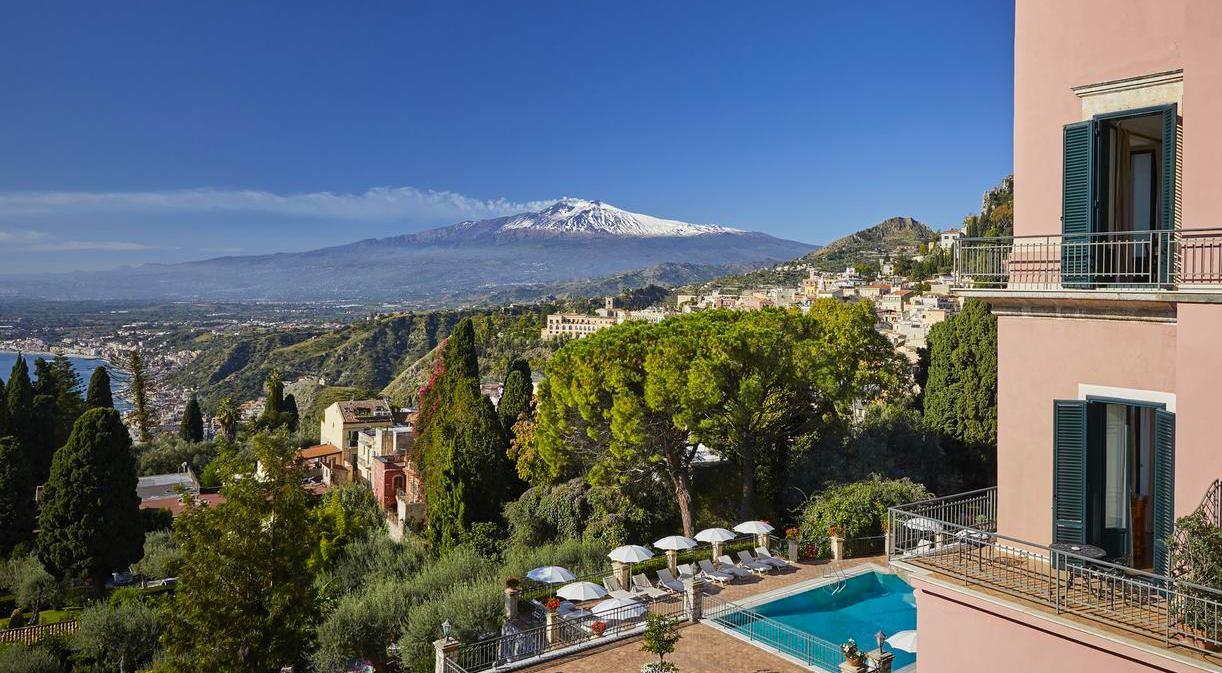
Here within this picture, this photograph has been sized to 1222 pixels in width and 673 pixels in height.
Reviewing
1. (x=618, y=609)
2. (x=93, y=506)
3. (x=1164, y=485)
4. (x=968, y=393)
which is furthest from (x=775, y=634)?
(x=93, y=506)

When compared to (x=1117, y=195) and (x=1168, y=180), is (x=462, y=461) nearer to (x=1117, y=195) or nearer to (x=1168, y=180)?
(x=1117, y=195)

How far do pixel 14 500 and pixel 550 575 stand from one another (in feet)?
65.0

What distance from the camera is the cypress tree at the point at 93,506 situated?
22.5 m

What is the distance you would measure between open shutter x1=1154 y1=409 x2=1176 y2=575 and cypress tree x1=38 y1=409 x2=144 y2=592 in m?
25.0

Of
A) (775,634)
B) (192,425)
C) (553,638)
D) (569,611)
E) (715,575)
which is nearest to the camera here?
(553,638)

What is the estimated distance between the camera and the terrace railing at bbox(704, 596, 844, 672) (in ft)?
45.1

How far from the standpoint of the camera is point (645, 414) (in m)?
20.7

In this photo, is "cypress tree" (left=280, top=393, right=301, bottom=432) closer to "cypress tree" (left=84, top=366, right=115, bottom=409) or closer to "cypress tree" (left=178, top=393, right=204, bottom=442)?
"cypress tree" (left=178, top=393, right=204, bottom=442)

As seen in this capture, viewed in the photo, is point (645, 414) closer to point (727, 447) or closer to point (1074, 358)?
point (727, 447)

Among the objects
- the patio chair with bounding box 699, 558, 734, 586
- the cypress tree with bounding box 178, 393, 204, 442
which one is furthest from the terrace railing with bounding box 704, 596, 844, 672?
the cypress tree with bounding box 178, 393, 204, 442

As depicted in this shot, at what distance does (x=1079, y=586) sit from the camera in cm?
623

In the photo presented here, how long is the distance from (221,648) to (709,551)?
11804 millimetres

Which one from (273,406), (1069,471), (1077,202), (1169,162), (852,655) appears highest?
(1169,162)

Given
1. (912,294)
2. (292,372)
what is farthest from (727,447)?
(292,372)
